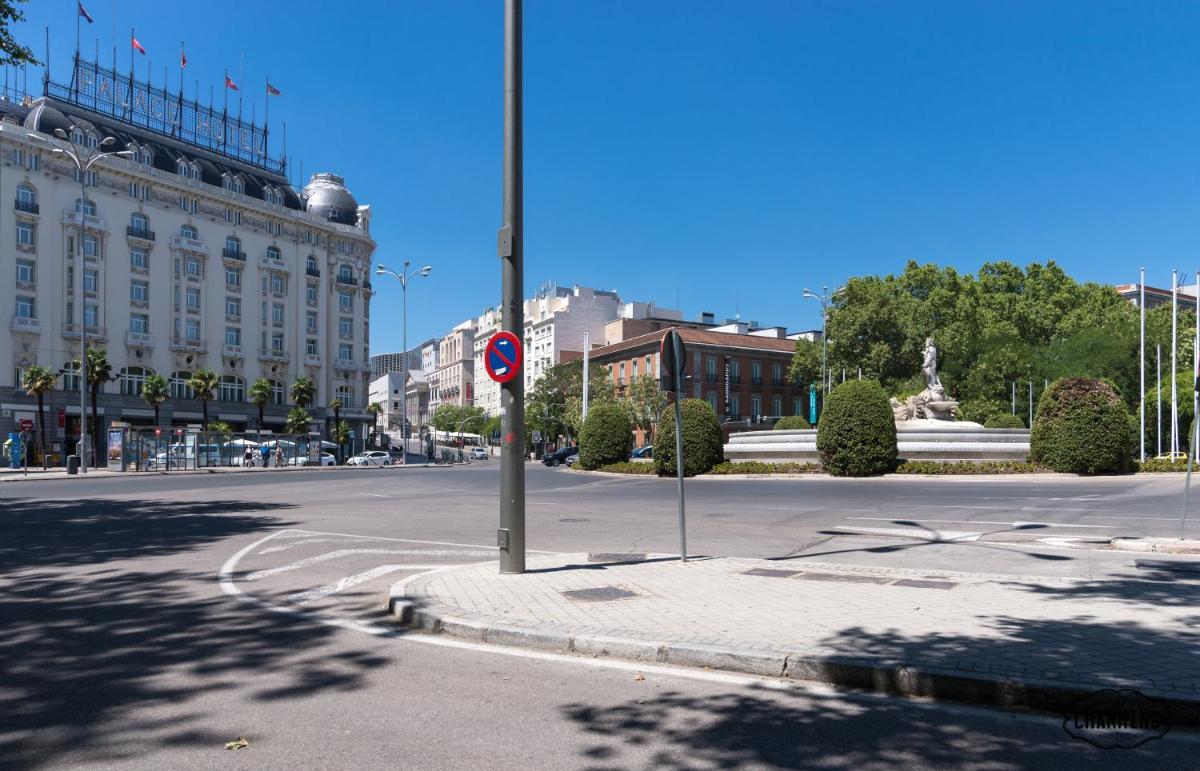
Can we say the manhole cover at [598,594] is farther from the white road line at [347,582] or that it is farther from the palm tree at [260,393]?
the palm tree at [260,393]

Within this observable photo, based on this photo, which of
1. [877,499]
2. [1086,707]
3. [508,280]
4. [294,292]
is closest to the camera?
[1086,707]

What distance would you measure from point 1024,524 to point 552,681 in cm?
1115

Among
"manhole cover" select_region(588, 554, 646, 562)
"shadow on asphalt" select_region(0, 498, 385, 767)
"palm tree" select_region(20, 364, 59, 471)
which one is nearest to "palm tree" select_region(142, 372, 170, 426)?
"palm tree" select_region(20, 364, 59, 471)

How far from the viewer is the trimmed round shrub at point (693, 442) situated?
102ft

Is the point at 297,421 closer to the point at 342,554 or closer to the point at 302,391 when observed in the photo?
the point at 302,391

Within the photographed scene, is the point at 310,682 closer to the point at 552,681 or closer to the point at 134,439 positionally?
the point at 552,681

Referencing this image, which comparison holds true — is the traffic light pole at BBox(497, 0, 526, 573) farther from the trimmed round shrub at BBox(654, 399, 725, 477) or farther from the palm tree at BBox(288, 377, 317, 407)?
the palm tree at BBox(288, 377, 317, 407)

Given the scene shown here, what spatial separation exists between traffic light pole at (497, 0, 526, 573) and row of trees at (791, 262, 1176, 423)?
188 feet

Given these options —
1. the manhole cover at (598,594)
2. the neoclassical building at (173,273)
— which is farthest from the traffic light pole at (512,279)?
the neoclassical building at (173,273)

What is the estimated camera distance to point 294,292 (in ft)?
264

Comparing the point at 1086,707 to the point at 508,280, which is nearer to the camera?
the point at 1086,707

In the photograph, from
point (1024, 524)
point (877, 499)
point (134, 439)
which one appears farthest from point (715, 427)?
point (134, 439)

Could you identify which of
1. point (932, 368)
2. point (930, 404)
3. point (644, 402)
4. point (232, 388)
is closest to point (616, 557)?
point (930, 404)

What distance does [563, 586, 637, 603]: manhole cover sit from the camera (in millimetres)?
7154
